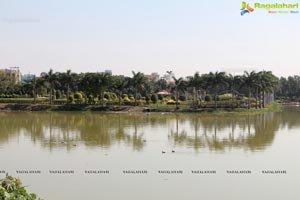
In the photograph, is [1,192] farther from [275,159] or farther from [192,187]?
[275,159]

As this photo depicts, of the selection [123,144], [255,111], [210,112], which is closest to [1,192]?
[123,144]

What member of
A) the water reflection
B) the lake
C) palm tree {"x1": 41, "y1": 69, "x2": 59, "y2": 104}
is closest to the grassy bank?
palm tree {"x1": 41, "y1": 69, "x2": 59, "y2": 104}

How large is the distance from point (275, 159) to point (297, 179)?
3137 millimetres

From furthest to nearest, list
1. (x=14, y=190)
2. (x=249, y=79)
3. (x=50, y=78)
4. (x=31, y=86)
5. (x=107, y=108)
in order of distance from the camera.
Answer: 1. (x=31, y=86)
2. (x=50, y=78)
3. (x=249, y=79)
4. (x=107, y=108)
5. (x=14, y=190)

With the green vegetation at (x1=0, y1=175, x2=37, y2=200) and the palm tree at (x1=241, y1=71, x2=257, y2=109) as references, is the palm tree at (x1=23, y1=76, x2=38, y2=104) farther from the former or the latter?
the green vegetation at (x1=0, y1=175, x2=37, y2=200)

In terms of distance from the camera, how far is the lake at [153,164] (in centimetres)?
1162

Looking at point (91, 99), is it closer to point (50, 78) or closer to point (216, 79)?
point (50, 78)

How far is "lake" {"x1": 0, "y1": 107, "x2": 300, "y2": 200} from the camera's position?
38.1 ft

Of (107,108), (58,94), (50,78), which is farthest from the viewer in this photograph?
(58,94)

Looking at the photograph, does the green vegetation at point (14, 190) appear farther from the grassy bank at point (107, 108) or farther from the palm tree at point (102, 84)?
the palm tree at point (102, 84)

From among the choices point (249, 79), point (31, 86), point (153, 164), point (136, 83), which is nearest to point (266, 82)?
point (249, 79)

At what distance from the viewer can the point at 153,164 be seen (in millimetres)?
15156

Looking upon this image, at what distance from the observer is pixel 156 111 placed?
42281mm

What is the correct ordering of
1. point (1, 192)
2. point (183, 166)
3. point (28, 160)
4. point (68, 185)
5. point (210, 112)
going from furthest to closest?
point (210, 112) < point (28, 160) < point (183, 166) < point (68, 185) < point (1, 192)
